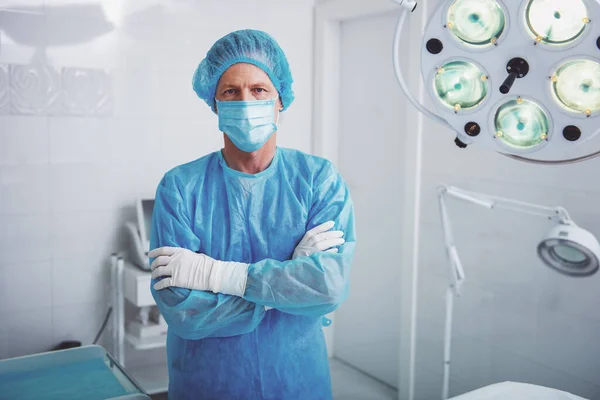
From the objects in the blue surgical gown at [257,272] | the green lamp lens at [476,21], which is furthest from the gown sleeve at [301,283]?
the green lamp lens at [476,21]

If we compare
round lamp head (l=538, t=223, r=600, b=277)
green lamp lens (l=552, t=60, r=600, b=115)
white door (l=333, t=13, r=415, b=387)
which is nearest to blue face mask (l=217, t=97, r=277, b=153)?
green lamp lens (l=552, t=60, r=600, b=115)

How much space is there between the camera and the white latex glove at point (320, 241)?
1.59 m

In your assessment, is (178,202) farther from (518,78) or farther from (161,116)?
(161,116)

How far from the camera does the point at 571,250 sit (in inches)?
74.5

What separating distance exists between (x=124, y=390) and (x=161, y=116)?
1.87m

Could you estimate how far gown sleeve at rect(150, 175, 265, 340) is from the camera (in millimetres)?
1515

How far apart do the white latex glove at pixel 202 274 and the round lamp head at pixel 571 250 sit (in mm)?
991

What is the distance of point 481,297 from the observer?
8.90ft

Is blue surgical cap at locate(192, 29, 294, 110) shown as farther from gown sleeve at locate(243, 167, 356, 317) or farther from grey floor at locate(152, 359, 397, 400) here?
grey floor at locate(152, 359, 397, 400)

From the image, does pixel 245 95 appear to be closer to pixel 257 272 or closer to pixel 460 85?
pixel 257 272

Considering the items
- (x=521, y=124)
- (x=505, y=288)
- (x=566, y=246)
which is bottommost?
(x=505, y=288)

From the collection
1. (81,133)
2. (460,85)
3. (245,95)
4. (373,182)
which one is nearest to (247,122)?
(245,95)

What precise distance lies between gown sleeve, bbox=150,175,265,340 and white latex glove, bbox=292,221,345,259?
0.63ft

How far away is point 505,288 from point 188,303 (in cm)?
160
